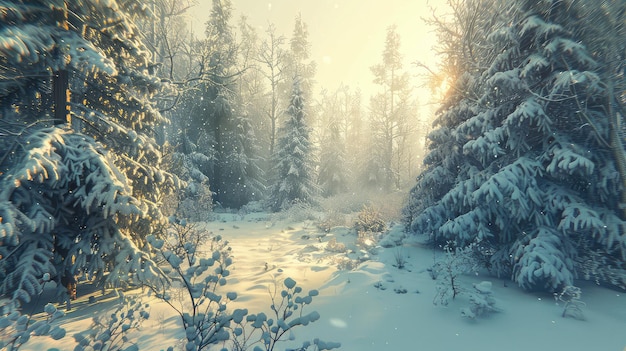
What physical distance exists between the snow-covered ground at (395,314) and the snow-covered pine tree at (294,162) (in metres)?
12.7

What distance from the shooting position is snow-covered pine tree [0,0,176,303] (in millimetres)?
3848

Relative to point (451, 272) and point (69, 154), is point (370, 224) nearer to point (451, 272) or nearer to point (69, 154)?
point (451, 272)

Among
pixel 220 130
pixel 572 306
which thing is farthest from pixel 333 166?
pixel 572 306

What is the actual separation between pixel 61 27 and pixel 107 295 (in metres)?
4.54

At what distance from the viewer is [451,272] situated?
5.69 metres

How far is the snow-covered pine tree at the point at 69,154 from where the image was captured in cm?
385

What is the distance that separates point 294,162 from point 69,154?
17.0 meters

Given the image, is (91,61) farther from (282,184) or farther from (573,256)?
(282,184)

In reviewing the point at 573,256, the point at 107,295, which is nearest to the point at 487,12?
the point at 573,256

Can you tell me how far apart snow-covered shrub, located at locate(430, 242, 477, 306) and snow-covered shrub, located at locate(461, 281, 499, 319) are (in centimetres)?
45

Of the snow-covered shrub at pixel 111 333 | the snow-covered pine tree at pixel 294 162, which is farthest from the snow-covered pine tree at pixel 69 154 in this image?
the snow-covered pine tree at pixel 294 162

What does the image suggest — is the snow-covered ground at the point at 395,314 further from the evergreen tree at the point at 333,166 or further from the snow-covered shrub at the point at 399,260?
the evergreen tree at the point at 333,166

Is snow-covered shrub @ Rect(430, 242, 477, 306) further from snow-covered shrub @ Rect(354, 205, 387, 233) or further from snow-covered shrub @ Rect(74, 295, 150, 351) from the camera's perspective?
snow-covered shrub @ Rect(74, 295, 150, 351)

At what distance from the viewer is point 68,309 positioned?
462 cm
